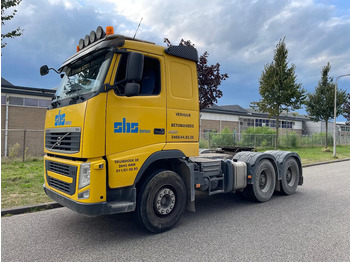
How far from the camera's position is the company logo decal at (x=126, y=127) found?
3898 millimetres

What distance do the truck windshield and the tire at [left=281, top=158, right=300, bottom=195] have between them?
5237 mm

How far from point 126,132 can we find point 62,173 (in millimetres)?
1207

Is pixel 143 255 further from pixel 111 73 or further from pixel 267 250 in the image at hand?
pixel 111 73

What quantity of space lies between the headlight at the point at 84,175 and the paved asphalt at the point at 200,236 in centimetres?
93

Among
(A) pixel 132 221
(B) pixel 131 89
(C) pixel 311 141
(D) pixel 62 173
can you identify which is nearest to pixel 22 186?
(D) pixel 62 173

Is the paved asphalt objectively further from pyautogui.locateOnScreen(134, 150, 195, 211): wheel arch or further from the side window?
the side window

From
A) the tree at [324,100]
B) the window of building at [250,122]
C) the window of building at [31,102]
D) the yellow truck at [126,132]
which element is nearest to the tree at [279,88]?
the tree at [324,100]

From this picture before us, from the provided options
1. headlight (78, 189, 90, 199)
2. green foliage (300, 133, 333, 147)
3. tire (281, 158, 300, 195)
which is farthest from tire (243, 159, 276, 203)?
green foliage (300, 133, 333, 147)

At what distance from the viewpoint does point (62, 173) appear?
4129 mm

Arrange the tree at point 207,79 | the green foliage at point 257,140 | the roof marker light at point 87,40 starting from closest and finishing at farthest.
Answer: the roof marker light at point 87,40 → the tree at point 207,79 → the green foliage at point 257,140

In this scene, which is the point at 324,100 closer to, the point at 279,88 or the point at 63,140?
the point at 279,88

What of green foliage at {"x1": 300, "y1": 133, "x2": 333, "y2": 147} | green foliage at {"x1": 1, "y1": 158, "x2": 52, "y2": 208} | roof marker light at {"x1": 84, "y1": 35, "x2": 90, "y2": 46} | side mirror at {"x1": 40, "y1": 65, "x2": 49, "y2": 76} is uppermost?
roof marker light at {"x1": 84, "y1": 35, "x2": 90, "y2": 46}

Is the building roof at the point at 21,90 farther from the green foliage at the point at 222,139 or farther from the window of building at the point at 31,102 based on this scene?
the green foliage at the point at 222,139

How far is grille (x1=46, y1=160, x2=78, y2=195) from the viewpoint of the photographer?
12.6ft
